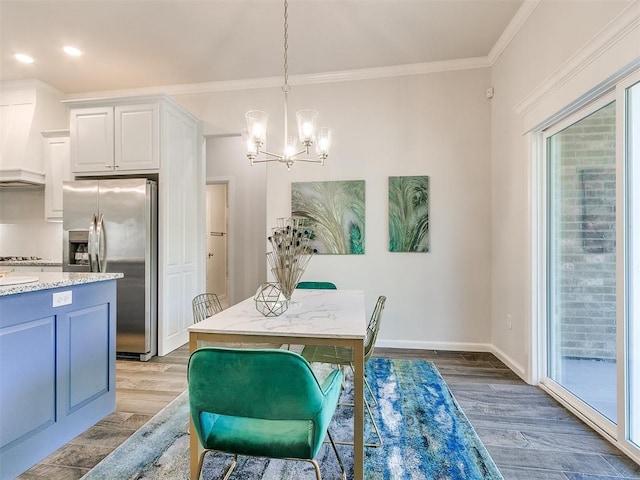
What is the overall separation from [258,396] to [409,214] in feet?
9.28

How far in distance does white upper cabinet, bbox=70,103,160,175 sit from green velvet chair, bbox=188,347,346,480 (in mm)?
Answer: 2848

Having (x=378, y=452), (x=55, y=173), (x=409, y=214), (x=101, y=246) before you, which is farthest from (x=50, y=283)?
(x=409, y=214)

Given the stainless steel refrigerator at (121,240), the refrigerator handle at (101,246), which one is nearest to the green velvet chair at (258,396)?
the stainless steel refrigerator at (121,240)

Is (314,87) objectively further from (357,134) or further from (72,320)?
(72,320)

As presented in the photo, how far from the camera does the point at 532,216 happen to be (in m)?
2.67

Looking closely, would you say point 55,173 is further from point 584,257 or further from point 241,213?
point 584,257

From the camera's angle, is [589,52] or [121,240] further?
[121,240]

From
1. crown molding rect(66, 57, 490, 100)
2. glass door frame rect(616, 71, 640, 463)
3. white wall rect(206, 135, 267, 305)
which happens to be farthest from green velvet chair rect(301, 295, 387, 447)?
white wall rect(206, 135, 267, 305)

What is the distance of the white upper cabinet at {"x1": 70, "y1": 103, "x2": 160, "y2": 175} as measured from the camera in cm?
334

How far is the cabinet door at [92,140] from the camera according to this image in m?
3.42

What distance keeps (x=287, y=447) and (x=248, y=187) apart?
459 centimetres

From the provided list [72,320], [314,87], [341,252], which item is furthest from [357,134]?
[72,320]

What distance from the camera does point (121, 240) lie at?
3.24 metres

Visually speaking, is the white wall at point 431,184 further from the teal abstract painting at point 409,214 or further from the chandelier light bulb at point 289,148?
the chandelier light bulb at point 289,148
